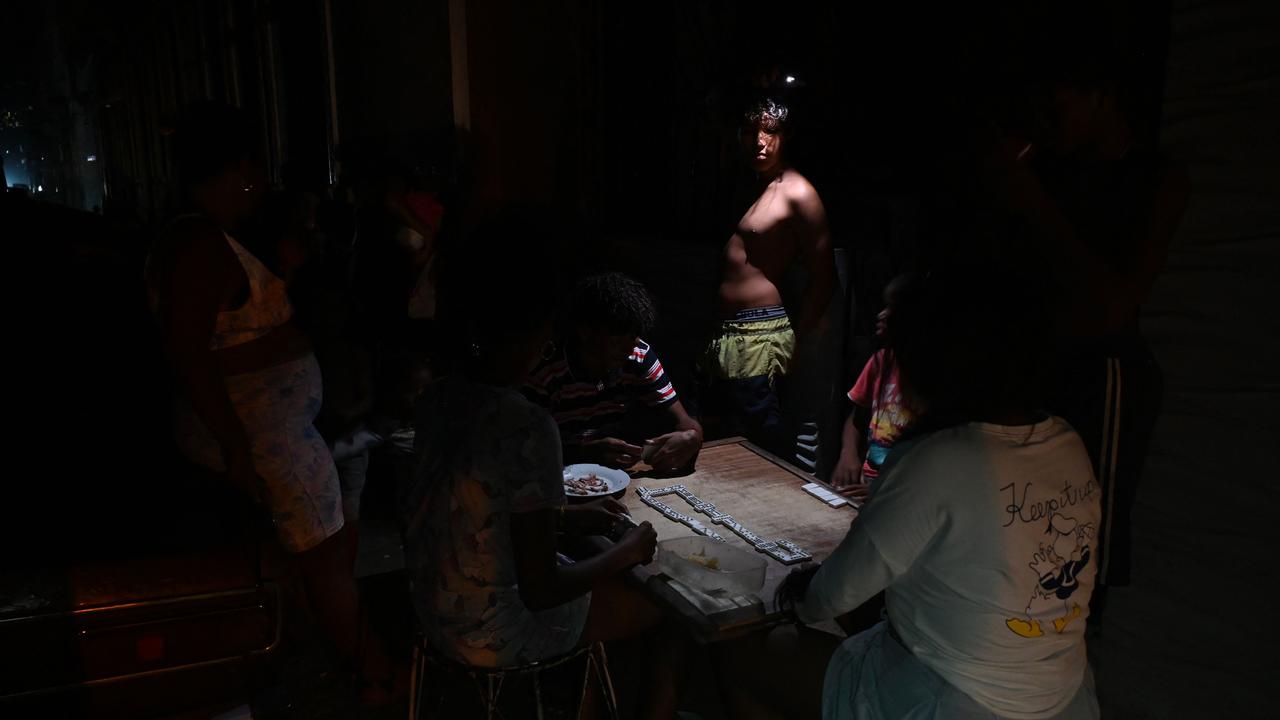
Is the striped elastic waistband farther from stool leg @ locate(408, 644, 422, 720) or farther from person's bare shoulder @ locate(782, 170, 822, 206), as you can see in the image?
stool leg @ locate(408, 644, 422, 720)

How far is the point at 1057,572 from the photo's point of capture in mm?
1574

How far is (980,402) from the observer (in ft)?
5.22

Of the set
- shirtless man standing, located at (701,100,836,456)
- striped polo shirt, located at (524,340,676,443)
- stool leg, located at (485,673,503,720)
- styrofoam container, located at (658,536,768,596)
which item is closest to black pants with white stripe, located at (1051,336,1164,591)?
styrofoam container, located at (658,536,768,596)

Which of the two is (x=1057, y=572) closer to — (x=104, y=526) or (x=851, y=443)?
(x=851, y=443)

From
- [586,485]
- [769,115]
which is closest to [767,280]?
[769,115]

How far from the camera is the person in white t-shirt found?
5.09 ft

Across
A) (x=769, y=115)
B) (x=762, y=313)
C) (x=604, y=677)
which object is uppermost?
(x=769, y=115)

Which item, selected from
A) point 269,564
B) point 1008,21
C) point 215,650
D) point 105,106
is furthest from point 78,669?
point 105,106

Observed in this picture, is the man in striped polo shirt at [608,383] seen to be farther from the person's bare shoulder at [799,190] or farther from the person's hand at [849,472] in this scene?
the person's bare shoulder at [799,190]

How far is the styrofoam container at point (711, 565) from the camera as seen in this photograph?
1952 mm

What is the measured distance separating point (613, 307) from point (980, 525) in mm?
1725

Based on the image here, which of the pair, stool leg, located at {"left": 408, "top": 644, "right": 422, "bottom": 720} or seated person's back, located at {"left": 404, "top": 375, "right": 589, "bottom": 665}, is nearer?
seated person's back, located at {"left": 404, "top": 375, "right": 589, "bottom": 665}

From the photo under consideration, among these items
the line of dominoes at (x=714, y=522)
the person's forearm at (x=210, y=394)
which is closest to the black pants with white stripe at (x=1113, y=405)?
the line of dominoes at (x=714, y=522)

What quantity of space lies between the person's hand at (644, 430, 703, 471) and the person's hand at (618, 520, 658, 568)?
0.66 meters
